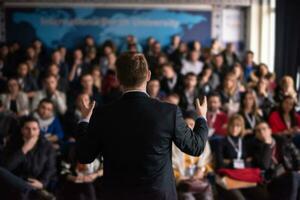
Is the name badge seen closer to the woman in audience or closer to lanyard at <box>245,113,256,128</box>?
the woman in audience

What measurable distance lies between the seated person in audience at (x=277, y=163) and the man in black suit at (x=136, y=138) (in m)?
2.42

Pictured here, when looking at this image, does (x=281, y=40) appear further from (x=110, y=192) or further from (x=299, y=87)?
(x=110, y=192)

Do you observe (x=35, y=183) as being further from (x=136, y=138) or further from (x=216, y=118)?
(x=136, y=138)

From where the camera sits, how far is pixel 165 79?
611 cm

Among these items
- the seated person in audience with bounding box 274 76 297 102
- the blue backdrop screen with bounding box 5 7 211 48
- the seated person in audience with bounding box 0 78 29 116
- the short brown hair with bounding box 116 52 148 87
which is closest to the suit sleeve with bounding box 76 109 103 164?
A: the short brown hair with bounding box 116 52 148 87

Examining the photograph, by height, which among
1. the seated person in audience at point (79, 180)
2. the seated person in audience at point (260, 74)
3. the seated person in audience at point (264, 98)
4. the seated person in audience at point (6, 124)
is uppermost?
the seated person in audience at point (260, 74)

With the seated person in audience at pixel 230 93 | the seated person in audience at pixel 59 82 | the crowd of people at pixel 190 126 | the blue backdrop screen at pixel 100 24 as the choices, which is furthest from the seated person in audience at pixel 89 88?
the blue backdrop screen at pixel 100 24

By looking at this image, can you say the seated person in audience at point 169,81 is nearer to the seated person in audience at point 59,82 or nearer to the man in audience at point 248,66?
the seated person in audience at point 59,82

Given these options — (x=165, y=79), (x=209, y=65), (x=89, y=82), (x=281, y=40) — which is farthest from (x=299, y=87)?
(x=89, y=82)

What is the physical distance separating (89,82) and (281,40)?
420 centimetres

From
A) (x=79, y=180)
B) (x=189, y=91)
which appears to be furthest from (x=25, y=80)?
(x=79, y=180)

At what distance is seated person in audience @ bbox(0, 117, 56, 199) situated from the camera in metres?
3.74

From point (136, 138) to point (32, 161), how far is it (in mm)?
2350

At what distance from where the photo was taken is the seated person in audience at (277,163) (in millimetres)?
3887
